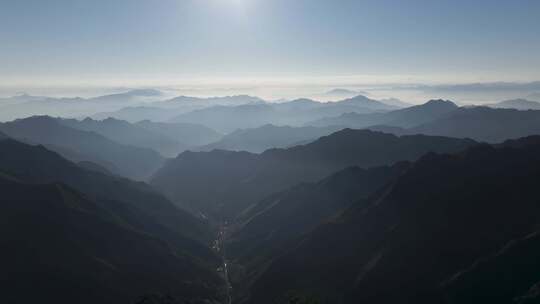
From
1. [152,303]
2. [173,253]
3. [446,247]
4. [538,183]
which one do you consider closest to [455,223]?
[446,247]

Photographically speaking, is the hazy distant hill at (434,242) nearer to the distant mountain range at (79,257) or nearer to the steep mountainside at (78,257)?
the distant mountain range at (79,257)

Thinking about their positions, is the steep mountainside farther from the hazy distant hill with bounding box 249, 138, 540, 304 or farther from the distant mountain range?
the hazy distant hill with bounding box 249, 138, 540, 304

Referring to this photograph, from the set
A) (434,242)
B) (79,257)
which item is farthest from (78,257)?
(434,242)

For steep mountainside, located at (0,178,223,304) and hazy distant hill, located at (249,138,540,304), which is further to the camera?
steep mountainside, located at (0,178,223,304)

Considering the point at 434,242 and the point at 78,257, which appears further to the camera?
the point at 78,257

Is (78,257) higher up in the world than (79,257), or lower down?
higher up

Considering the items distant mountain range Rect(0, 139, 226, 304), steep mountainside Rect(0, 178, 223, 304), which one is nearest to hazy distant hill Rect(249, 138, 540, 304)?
distant mountain range Rect(0, 139, 226, 304)

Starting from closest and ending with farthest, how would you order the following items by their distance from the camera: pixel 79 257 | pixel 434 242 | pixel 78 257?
pixel 434 242 → pixel 78 257 → pixel 79 257

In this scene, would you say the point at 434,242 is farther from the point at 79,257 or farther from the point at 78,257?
the point at 78,257
